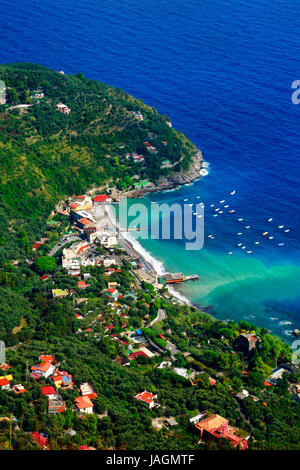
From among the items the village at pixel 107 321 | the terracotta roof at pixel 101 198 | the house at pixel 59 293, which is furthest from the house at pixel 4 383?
the terracotta roof at pixel 101 198

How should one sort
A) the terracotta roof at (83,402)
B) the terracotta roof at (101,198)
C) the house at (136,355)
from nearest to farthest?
the terracotta roof at (83,402)
the house at (136,355)
the terracotta roof at (101,198)

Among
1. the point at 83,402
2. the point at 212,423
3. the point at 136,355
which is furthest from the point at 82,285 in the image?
the point at 212,423

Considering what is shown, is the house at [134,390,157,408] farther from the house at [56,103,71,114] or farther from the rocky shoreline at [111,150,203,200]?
the house at [56,103,71,114]

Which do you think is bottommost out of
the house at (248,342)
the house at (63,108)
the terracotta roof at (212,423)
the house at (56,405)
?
the terracotta roof at (212,423)

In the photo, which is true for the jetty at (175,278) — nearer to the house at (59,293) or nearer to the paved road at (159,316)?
the paved road at (159,316)
